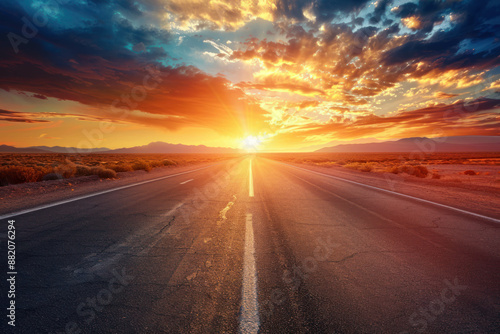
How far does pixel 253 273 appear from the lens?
2.75m

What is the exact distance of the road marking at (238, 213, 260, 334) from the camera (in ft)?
6.20

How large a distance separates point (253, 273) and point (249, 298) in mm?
495

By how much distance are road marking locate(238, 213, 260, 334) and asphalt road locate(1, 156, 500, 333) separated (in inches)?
0.6

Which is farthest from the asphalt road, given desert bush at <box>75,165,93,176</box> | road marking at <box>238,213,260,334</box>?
desert bush at <box>75,165,93,176</box>

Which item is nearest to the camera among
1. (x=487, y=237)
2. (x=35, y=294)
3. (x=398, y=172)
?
(x=35, y=294)

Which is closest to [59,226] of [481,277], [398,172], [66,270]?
[66,270]

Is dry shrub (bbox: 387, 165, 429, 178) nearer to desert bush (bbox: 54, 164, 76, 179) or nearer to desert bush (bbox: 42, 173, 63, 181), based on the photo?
desert bush (bbox: 54, 164, 76, 179)

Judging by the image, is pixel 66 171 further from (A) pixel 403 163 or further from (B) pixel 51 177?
(A) pixel 403 163

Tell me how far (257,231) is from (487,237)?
171 inches

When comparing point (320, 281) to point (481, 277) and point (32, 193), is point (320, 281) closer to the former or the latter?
point (481, 277)

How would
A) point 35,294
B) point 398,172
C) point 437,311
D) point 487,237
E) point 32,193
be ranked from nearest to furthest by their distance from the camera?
point 437,311 < point 35,294 < point 487,237 < point 32,193 < point 398,172

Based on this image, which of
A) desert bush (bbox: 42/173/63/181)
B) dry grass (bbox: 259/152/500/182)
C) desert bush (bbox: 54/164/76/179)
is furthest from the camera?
dry grass (bbox: 259/152/500/182)

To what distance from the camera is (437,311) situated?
2184 millimetres

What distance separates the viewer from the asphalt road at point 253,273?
6.56ft
